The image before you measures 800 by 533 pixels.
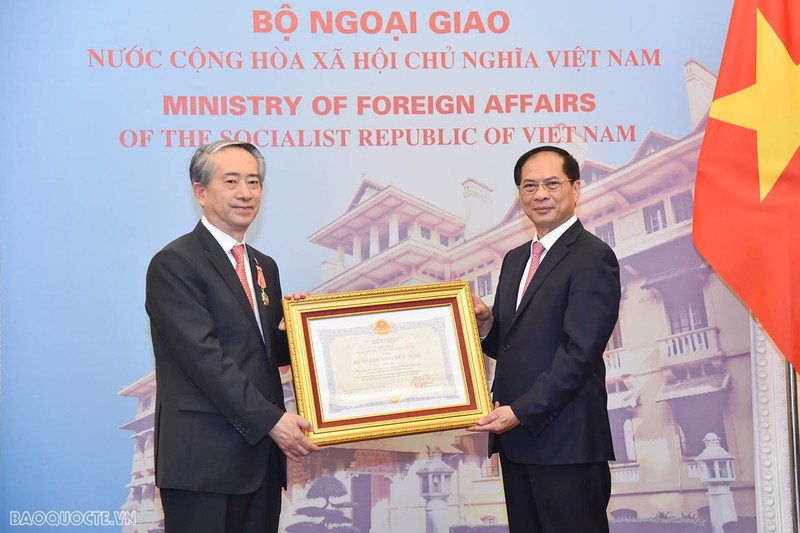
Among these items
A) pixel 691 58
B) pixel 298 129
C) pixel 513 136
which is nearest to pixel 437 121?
pixel 513 136

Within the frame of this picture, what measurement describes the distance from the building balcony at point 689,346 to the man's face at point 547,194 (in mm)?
1415

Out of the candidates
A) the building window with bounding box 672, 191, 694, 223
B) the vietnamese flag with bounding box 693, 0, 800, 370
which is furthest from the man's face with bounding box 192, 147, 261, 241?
the building window with bounding box 672, 191, 694, 223

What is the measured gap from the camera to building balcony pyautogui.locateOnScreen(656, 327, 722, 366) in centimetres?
388

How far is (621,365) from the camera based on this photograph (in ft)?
12.8

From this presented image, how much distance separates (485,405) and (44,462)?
2335mm

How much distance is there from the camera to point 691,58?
13.1 feet

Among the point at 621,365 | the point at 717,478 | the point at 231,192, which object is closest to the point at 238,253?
the point at 231,192

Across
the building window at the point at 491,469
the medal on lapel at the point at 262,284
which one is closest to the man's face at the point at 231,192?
the medal on lapel at the point at 262,284

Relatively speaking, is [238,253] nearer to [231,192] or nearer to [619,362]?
[231,192]

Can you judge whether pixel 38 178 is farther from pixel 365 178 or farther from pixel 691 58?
pixel 691 58

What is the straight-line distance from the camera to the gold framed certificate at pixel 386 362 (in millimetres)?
2621

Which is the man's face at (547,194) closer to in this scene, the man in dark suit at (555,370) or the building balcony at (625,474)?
the man in dark suit at (555,370)

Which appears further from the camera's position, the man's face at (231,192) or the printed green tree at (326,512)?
the printed green tree at (326,512)

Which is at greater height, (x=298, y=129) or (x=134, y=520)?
(x=298, y=129)
